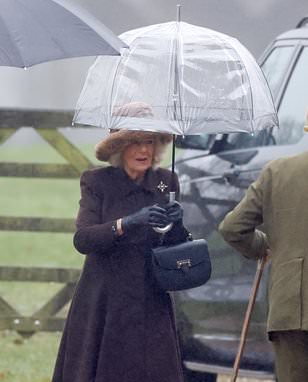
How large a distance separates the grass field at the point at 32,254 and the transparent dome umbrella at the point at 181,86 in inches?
105

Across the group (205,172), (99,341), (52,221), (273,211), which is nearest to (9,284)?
(52,221)

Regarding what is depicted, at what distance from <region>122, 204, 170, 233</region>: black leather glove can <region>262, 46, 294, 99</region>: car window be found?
63.6 inches

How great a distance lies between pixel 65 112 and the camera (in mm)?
10109

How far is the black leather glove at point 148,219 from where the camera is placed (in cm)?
690

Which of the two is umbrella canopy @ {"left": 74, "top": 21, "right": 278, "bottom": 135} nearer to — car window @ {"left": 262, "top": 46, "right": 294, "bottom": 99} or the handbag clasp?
the handbag clasp

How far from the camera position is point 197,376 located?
8617 millimetres

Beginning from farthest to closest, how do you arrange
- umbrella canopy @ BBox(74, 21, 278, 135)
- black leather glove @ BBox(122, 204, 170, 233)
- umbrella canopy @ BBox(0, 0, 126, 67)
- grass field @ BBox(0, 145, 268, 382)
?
1. grass field @ BBox(0, 145, 268, 382)
2. black leather glove @ BBox(122, 204, 170, 233)
3. umbrella canopy @ BBox(74, 21, 278, 135)
4. umbrella canopy @ BBox(0, 0, 126, 67)

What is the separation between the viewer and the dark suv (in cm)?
811

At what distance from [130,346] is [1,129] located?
328 cm

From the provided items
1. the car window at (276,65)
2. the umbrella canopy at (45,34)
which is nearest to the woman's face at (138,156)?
the umbrella canopy at (45,34)

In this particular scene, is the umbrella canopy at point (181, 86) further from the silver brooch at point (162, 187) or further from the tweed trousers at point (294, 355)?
the tweed trousers at point (294, 355)

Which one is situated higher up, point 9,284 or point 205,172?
point 205,172

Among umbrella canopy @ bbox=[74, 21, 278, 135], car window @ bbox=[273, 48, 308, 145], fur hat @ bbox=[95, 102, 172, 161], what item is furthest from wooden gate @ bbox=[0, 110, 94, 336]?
umbrella canopy @ bbox=[74, 21, 278, 135]

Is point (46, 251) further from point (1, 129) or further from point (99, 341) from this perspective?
point (99, 341)
